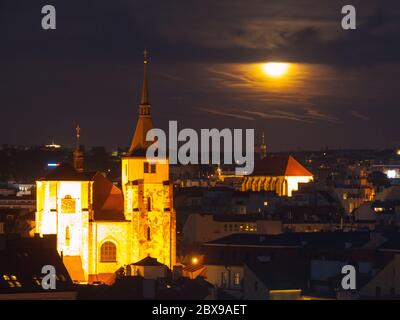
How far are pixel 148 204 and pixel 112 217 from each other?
7.74ft

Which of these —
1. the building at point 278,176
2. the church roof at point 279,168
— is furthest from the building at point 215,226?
the church roof at point 279,168

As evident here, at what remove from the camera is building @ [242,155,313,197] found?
160 meters

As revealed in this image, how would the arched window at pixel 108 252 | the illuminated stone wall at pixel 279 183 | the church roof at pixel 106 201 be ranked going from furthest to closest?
the illuminated stone wall at pixel 279 183 → the church roof at pixel 106 201 → the arched window at pixel 108 252

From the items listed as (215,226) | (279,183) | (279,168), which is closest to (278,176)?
(279,183)

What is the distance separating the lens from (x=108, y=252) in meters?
83.5

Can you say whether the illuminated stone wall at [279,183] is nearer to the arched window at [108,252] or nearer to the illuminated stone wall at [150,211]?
the illuminated stone wall at [150,211]

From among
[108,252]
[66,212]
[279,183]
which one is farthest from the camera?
[279,183]

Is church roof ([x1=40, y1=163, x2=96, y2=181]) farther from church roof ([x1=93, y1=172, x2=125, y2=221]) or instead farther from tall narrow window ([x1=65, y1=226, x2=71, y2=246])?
tall narrow window ([x1=65, y1=226, x2=71, y2=246])

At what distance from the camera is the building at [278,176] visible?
16050 centimetres

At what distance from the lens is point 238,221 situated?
112 metres

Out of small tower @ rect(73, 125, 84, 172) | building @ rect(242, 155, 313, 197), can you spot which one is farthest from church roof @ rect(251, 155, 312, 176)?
small tower @ rect(73, 125, 84, 172)

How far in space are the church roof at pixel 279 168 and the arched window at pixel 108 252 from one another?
78863mm

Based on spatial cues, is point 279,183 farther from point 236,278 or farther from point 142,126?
point 236,278
